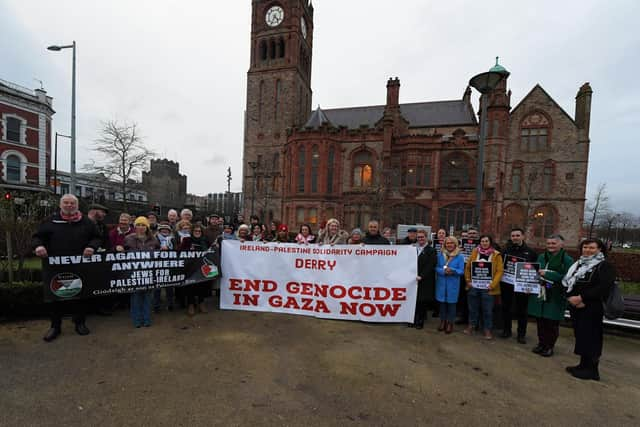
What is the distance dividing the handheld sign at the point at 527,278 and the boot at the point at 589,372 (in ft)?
3.46

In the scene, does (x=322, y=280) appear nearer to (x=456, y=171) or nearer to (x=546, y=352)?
(x=546, y=352)

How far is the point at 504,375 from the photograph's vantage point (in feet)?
11.9

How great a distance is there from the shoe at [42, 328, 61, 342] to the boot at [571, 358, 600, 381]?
25.2ft

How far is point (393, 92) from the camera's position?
3005 centimetres

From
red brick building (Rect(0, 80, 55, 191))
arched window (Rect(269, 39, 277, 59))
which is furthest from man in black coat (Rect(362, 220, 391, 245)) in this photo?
arched window (Rect(269, 39, 277, 59))

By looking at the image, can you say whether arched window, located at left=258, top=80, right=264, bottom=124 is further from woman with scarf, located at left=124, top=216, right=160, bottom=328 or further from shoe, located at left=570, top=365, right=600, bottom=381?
shoe, located at left=570, top=365, right=600, bottom=381

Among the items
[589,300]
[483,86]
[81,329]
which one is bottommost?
[81,329]

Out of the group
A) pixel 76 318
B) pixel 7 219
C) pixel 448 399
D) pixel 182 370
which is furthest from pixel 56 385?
pixel 7 219

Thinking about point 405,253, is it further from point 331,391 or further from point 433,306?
point 331,391

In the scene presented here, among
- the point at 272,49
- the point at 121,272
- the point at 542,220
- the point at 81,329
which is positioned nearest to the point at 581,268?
the point at 121,272

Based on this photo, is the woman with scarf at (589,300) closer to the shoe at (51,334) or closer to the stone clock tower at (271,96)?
the shoe at (51,334)

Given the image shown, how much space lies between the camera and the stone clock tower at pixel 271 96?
33.4 metres

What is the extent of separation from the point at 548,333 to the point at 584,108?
113 ft

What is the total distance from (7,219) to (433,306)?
978 centimetres
